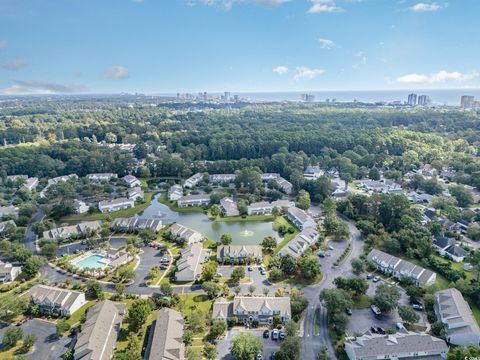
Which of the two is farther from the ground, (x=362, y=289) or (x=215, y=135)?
(x=215, y=135)

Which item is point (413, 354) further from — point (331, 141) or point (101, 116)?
point (101, 116)

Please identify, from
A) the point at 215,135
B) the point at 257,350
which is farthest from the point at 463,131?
the point at 257,350

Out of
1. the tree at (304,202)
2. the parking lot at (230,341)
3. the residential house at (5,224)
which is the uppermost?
the tree at (304,202)

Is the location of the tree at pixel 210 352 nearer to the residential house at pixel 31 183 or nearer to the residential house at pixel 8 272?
the residential house at pixel 8 272

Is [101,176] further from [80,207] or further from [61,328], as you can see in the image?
[61,328]

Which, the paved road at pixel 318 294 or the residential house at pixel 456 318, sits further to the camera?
the paved road at pixel 318 294

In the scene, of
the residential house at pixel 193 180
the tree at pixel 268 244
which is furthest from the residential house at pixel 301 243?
the residential house at pixel 193 180
